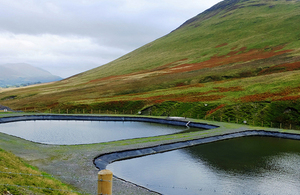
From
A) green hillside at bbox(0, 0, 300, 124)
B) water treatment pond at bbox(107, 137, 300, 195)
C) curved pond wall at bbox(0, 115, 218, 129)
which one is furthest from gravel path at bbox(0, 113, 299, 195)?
green hillside at bbox(0, 0, 300, 124)

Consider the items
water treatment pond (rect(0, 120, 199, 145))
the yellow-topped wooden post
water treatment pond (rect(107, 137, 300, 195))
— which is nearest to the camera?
the yellow-topped wooden post

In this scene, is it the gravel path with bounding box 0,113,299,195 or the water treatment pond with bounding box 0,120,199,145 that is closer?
the gravel path with bounding box 0,113,299,195

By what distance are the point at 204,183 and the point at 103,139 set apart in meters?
22.6

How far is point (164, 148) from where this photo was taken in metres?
34.6

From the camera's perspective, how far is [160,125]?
5866cm

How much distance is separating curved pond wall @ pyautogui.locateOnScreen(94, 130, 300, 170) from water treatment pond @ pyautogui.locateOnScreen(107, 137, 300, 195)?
0.98 metres

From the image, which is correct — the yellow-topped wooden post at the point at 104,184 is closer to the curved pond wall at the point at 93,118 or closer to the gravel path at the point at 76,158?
the gravel path at the point at 76,158

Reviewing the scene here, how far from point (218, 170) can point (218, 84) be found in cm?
6747

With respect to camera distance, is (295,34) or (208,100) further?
(295,34)

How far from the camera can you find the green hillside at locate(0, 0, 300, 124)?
2498 inches

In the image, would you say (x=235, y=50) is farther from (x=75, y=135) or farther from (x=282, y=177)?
(x=282, y=177)

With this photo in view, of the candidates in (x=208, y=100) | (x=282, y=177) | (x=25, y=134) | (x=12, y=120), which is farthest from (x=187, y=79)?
(x=282, y=177)

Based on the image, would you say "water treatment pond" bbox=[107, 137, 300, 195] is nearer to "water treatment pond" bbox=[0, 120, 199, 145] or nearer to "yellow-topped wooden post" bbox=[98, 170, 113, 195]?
"yellow-topped wooden post" bbox=[98, 170, 113, 195]

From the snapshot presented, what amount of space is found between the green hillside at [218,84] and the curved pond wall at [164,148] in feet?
29.7
